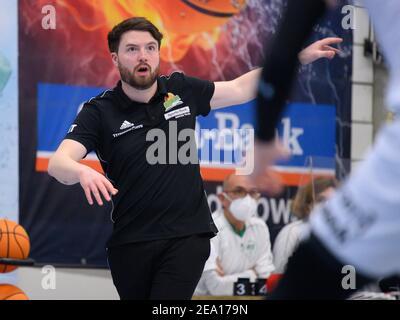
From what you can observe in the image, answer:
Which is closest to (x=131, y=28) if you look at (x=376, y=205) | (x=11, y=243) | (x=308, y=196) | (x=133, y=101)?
(x=133, y=101)

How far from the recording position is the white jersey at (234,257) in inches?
283

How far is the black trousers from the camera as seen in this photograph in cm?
412

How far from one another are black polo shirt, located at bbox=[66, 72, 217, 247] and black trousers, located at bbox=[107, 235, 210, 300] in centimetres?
5

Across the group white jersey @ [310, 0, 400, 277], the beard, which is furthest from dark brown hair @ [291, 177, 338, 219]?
white jersey @ [310, 0, 400, 277]

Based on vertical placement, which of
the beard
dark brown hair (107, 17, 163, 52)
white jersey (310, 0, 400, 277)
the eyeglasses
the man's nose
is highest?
dark brown hair (107, 17, 163, 52)

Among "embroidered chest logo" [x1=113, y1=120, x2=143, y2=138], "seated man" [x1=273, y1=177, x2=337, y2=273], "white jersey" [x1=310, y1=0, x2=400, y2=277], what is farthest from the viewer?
"seated man" [x1=273, y1=177, x2=337, y2=273]

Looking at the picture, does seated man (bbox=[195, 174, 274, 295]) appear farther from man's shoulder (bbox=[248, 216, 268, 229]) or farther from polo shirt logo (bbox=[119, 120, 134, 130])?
polo shirt logo (bbox=[119, 120, 134, 130])

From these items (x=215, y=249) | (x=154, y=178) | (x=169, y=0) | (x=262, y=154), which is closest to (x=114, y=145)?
(x=154, y=178)

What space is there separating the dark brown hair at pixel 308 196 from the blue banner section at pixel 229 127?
905mm

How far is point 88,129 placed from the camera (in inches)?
168

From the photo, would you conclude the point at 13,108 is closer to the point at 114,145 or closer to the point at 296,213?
the point at 296,213

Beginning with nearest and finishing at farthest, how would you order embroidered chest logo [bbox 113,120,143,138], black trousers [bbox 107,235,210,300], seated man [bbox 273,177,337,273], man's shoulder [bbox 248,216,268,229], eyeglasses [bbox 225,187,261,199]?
1. black trousers [bbox 107,235,210,300]
2. embroidered chest logo [bbox 113,120,143,138]
3. seated man [bbox 273,177,337,273]
4. eyeglasses [bbox 225,187,261,199]
5. man's shoulder [bbox 248,216,268,229]

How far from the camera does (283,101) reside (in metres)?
2.35

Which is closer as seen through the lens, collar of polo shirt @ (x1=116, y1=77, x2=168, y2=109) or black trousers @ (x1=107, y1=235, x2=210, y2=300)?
black trousers @ (x1=107, y1=235, x2=210, y2=300)
